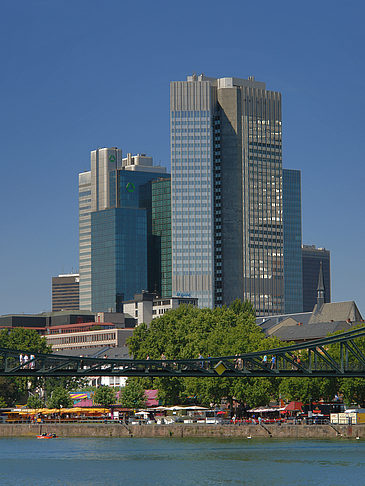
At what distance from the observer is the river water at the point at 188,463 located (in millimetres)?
86375

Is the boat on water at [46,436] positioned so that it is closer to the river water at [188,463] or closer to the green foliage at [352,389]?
the river water at [188,463]

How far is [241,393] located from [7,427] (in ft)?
109

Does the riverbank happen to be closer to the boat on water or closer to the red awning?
the boat on water

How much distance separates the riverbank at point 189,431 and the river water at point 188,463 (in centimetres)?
555

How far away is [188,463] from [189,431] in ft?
126

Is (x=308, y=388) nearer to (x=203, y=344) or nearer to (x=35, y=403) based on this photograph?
(x=203, y=344)

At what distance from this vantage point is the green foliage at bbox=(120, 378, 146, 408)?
169125mm

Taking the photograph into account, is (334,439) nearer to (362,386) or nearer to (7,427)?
(362,386)

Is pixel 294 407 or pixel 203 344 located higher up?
pixel 203 344

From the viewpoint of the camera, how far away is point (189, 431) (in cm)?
13562

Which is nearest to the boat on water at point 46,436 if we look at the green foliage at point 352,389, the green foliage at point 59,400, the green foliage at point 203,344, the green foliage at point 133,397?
the green foliage at point 203,344

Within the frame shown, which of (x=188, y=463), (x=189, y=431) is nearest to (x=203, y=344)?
(x=189, y=431)

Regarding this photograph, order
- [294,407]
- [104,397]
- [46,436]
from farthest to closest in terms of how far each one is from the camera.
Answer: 1. [104,397]
2. [294,407]
3. [46,436]

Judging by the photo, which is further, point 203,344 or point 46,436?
point 203,344
